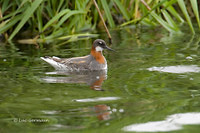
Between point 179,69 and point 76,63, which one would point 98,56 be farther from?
point 179,69

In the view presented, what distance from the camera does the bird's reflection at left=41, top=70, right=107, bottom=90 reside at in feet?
20.6

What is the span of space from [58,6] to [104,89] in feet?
13.2

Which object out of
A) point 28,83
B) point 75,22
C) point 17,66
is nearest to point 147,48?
point 75,22

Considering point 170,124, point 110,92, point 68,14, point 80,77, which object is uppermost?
point 68,14

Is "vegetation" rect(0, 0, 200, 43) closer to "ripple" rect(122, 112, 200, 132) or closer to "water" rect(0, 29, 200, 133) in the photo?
"water" rect(0, 29, 200, 133)

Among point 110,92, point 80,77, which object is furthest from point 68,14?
point 110,92

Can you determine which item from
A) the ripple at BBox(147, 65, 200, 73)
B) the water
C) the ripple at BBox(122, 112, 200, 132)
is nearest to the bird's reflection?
the water

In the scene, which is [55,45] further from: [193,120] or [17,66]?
[193,120]

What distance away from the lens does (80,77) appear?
682 cm

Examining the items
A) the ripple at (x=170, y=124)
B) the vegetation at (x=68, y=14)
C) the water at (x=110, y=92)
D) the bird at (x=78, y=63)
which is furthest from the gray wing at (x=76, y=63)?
the ripple at (x=170, y=124)

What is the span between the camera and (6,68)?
741 cm

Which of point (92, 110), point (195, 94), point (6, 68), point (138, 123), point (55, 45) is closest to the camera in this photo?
point (138, 123)

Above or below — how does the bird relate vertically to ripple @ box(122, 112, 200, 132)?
below

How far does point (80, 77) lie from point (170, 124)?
284 cm
